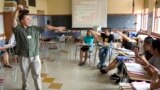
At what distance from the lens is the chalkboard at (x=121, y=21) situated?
10914mm

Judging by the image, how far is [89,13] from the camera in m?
11.2

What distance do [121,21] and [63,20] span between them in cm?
351

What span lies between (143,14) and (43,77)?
8032 mm

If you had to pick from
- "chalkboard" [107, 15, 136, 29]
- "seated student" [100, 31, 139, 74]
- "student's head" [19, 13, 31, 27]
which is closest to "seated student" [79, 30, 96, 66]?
"seated student" [100, 31, 139, 74]

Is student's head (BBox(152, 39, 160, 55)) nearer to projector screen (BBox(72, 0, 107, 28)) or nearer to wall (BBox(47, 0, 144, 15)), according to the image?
projector screen (BBox(72, 0, 107, 28))

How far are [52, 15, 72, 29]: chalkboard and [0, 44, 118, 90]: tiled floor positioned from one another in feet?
19.1

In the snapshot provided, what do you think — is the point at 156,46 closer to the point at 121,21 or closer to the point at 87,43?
the point at 87,43

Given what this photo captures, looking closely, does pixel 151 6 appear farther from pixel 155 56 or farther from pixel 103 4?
pixel 155 56

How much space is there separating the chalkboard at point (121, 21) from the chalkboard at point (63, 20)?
237 cm

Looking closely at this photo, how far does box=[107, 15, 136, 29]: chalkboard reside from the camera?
10.9m

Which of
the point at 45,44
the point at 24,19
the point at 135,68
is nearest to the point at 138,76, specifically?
the point at 135,68

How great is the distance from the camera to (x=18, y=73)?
488 cm

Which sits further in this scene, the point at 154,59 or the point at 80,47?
the point at 80,47

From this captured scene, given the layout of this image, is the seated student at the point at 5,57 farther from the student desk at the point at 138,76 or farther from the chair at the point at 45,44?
the student desk at the point at 138,76
